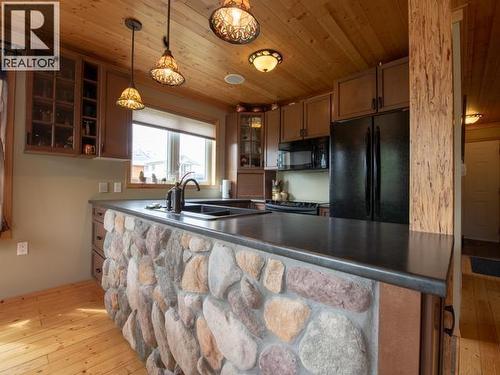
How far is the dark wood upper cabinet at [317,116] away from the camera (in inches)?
123

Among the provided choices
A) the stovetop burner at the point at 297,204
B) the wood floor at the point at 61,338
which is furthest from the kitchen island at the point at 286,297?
the stovetop burner at the point at 297,204

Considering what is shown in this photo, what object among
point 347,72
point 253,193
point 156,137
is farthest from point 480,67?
point 156,137

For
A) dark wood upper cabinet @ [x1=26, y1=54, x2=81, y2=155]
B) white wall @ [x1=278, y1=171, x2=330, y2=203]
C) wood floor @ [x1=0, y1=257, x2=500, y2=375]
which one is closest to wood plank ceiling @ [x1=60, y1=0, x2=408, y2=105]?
dark wood upper cabinet @ [x1=26, y1=54, x2=81, y2=155]

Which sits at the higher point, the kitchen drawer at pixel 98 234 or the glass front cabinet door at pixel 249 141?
the glass front cabinet door at pixel 249 141

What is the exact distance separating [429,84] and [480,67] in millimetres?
2623

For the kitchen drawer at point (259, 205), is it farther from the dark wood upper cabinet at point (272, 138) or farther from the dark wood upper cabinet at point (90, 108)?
the dark wood upper cabinet at point (90, 108)

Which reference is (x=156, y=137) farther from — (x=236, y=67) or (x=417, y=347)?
(x=417, y=347)

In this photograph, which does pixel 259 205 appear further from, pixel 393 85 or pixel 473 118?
pixel 473 118

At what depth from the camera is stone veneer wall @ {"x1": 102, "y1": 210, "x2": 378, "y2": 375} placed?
0.69m

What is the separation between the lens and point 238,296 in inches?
38.4

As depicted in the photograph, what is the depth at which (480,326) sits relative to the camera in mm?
2020

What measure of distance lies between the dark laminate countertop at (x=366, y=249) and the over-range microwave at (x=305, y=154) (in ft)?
6.97

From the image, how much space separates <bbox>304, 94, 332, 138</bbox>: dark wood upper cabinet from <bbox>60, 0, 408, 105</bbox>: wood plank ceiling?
26 cm

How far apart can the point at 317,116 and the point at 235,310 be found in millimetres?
2841
